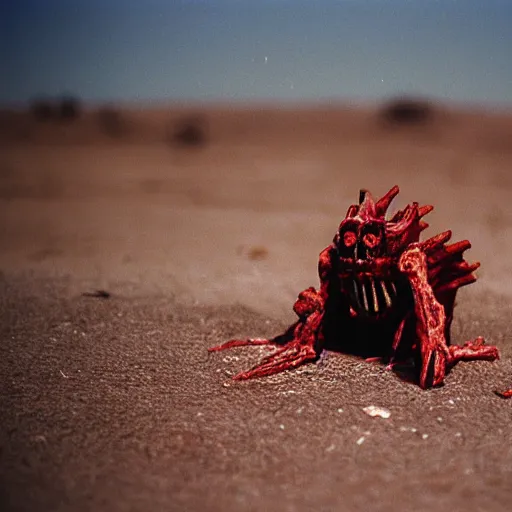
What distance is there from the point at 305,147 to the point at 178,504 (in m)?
16.2

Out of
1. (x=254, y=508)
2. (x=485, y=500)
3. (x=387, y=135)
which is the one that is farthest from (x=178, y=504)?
(x=387, y=135)

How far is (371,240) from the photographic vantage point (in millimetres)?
2791

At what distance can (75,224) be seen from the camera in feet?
23.9

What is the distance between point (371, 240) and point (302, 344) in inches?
25.0

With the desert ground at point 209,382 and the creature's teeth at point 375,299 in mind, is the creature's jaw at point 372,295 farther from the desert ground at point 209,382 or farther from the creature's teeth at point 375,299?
the desert ground at point 209,382

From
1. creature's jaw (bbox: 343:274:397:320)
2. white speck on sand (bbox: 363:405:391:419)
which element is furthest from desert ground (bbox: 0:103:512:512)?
creature's jaw (bbox: 343:274:397:320)

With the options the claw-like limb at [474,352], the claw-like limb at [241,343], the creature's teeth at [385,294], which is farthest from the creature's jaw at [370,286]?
the claw-like limb at [241,343]

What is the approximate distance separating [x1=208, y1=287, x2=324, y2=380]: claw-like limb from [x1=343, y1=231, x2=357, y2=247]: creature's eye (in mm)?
337

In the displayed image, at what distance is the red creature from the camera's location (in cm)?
281

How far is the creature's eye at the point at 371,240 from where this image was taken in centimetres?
277

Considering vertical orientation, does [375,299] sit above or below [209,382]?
above

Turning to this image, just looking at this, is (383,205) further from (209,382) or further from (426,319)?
(209,382)

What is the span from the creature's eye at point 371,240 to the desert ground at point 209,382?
0.62m

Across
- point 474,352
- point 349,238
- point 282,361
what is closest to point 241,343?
point 282,361
